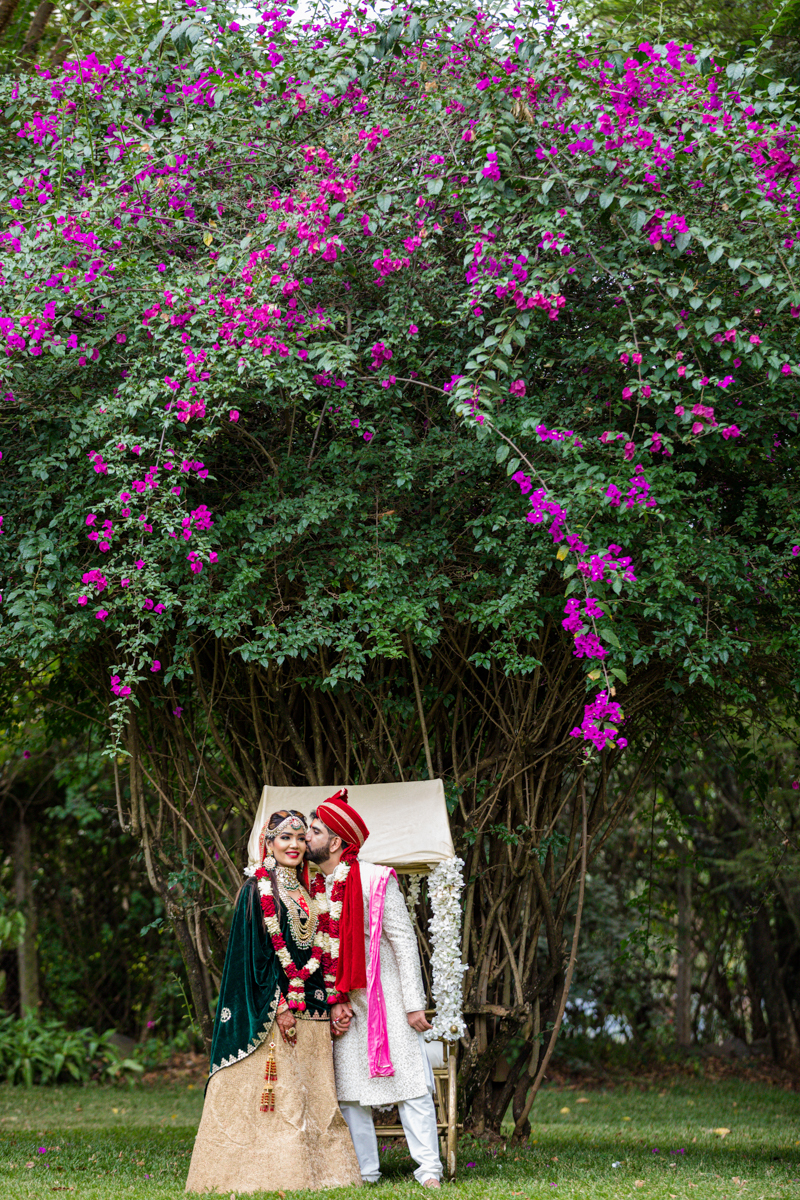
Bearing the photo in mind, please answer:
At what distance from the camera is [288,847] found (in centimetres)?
420

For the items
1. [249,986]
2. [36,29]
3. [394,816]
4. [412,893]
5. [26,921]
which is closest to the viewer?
[249,986]

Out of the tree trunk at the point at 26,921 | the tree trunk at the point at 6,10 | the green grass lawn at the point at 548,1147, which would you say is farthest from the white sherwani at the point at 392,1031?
the tree trunk at the point at 26,921

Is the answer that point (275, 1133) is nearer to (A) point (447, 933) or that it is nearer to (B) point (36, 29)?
(A) point (447, 933)

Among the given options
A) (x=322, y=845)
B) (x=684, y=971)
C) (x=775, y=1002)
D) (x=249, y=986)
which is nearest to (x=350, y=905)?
(x=322, y=845)

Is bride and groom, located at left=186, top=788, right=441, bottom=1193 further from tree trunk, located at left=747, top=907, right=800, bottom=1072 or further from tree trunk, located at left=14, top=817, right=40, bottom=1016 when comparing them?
tree trunk, located at left=747, top=907, right=800, bottom=1072

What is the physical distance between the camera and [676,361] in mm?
4211

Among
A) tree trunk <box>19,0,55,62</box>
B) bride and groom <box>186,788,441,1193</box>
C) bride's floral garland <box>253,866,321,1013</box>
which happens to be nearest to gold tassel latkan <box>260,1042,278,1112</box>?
bride and groom <box>186,788,441,1193</box>

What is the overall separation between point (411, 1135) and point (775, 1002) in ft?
23.6

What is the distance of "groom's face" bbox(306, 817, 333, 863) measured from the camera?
14.2ft

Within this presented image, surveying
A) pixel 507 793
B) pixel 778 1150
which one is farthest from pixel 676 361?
pixel 778 1150

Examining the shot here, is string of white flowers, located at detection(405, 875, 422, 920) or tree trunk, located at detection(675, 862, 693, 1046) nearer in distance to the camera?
string of white flowers, located at detection(405, 875, 422, 920)

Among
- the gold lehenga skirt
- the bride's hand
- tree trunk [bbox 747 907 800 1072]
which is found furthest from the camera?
tree trunk [bbox 747 907 800 1072]

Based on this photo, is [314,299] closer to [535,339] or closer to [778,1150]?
[535,339]

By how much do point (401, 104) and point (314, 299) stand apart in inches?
34.4
